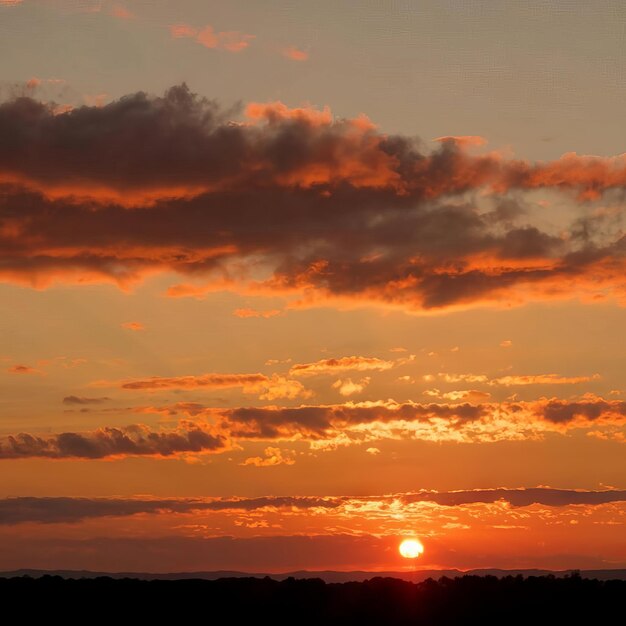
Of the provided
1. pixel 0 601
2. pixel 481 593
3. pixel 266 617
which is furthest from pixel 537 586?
pixel 0 601

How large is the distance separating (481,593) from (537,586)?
5966 mm

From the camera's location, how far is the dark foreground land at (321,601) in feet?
373

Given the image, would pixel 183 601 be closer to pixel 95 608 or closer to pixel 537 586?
pixel 95 608

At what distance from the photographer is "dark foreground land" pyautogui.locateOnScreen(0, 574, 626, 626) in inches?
4481

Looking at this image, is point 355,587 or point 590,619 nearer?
point 590,619

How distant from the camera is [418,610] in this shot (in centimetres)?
11619

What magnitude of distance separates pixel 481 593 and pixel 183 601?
2550 centimetres

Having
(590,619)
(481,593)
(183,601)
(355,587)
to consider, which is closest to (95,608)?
(183,601)

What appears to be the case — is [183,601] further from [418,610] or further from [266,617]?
[418,610]

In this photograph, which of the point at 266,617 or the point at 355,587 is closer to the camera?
the point at 266,617

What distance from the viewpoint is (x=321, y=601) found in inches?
4688

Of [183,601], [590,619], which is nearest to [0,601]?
[183,601]

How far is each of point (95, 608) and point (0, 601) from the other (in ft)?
27.0

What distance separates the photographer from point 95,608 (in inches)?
4564
